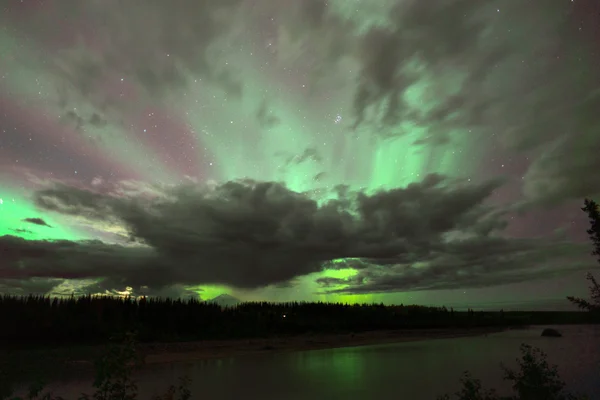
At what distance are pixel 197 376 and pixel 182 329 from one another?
4933cm

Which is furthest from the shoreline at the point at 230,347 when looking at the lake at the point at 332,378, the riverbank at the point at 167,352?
the lake at the point at 332,378

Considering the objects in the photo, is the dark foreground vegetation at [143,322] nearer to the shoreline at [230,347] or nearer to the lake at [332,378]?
the shoreline at [230,347]

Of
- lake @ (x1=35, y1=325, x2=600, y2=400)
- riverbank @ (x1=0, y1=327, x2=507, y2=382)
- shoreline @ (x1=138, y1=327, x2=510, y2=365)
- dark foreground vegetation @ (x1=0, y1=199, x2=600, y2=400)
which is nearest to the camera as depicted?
dark foreground vegetation @ (x1=0, y1=199, x2=600, y2=400)

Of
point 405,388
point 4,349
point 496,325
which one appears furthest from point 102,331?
point 496,325

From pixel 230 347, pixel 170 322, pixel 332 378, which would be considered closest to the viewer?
pixel 332 378

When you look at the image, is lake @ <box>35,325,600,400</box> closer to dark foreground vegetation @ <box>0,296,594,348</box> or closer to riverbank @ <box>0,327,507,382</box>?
riverbank @ <box>0,327,507,382</box>

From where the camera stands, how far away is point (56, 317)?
74.8m

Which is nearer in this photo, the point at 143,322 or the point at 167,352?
the point at 167,352

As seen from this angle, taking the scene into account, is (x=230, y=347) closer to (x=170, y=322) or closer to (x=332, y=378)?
(x=170, y=322)

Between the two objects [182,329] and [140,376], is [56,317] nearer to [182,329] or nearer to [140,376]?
[182,329]

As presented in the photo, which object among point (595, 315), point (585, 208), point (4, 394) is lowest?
point (4, 394)

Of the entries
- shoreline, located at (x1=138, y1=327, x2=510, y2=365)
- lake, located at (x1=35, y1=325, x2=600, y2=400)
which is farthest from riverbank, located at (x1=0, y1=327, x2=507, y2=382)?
lake, located at (x1=35, y1=325, x2=600, y2=400)

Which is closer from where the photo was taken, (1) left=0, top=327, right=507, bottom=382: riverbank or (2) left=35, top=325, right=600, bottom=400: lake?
(2) left=35, top=325, right=600, bottom=400: lake

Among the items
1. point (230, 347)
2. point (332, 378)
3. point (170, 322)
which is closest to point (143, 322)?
point (170, 322)
